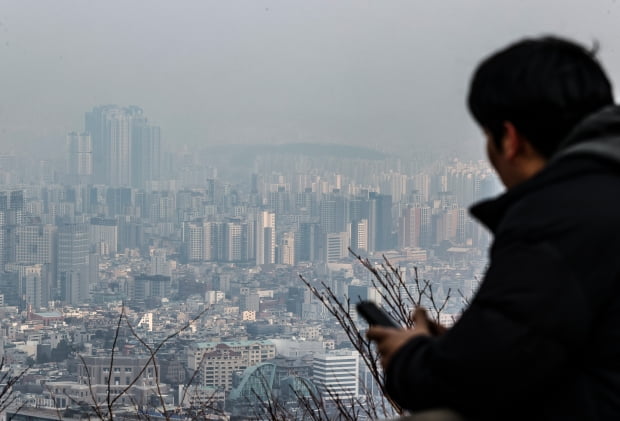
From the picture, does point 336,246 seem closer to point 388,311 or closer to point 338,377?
point 338,377

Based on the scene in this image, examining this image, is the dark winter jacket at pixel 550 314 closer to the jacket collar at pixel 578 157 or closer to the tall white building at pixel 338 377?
the jacket collar at pixel 578 157

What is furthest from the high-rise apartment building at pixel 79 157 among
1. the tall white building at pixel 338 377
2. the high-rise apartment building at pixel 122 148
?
the tall white building at pixel 338 377

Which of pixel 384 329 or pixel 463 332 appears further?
pixel 384 329

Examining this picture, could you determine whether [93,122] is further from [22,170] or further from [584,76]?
[584,76]

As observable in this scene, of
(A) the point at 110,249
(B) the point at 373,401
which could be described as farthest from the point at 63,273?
(B) the point at 373,401

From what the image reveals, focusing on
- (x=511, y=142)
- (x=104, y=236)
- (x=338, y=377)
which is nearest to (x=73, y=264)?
(x=104, y=236)

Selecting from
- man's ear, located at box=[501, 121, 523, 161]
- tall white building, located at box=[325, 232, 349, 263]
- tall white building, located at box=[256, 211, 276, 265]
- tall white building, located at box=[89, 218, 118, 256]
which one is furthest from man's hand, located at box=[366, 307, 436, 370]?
tall white building, located at box=[89, 218, 118, 256]

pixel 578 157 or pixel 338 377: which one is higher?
pixel 578 157
